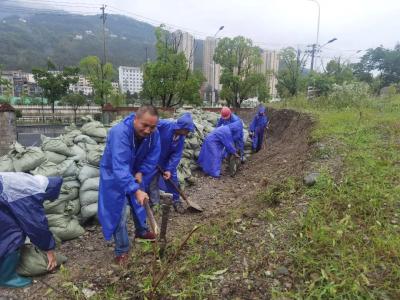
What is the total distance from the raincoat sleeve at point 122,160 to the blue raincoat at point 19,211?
1.93ft

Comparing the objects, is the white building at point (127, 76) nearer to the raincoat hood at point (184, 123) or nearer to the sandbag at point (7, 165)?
the sandbag at point (7, 165)

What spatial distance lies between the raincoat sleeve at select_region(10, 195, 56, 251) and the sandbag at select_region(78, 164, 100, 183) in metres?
1.31

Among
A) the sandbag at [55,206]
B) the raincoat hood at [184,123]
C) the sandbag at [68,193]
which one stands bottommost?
the sandbag at [55,206]

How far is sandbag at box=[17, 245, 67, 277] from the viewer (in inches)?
98.2

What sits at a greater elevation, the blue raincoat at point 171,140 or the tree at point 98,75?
the tree at point 98,75

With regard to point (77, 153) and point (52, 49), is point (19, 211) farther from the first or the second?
point (52, 49)

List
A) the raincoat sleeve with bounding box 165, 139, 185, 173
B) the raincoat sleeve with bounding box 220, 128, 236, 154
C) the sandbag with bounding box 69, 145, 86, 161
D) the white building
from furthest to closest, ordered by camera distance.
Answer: the white building
the raincoat sleeve with bounding box 220, 128, 236, 154
the sandbag with bounding box 69, 145, 86, 161
the raincoat sleeve with bounding box 165, 139, 185, 173

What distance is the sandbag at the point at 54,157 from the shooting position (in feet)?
12.9

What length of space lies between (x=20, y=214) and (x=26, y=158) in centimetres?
156

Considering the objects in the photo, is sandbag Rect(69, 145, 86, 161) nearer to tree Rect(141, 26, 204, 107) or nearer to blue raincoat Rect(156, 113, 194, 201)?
blue raincoat Rect(156, 113, 194, 201)

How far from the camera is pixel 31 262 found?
8.19 feet

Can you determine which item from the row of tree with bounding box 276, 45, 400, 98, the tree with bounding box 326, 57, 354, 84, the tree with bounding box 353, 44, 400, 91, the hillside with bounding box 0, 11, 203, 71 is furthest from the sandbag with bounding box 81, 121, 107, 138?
the hillside with bounding box 0, 11, 203, 71

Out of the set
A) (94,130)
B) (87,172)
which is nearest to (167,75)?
(94,130)

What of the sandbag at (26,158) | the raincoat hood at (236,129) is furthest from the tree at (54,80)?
the sandbag at (26,158)
